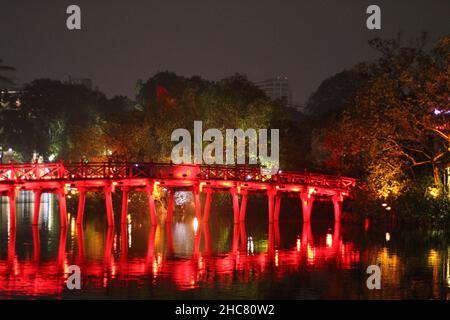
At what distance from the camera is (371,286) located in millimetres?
28328

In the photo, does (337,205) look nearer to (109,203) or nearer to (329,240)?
(329,240)

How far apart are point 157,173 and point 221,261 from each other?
13.8m

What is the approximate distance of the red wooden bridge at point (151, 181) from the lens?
4594 cm

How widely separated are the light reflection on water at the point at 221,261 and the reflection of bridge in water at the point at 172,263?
0.13ft

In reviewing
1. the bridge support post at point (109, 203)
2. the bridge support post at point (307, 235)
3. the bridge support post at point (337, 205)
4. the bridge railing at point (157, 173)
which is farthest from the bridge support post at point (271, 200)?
the bridge support post at point (109, 203)

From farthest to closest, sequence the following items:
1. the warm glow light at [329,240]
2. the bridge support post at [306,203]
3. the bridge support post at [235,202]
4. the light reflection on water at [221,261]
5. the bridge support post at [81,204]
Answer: the bridge support post at [235,202] < the bridge support post at [306,203] < the bridge support post at [81,204] < the warm glow light at [329,240] < the light reflection on water at [221,261]

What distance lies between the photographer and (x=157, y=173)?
4819 centimetres

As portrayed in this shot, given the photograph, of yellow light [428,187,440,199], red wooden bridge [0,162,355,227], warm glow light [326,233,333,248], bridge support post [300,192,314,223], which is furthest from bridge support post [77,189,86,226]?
yellow light [428,187,440,199]

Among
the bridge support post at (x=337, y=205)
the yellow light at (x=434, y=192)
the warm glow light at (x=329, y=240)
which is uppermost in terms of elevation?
the yellow light at (x=434, y=192)

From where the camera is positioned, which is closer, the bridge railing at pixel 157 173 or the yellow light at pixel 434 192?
the bridge railing at pixel 157 173

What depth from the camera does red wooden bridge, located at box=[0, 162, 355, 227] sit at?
45.9m

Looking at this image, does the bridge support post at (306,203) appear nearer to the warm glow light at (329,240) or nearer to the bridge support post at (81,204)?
the warm glow light at (329,240)

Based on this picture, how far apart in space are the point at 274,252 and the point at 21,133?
7513 centimetres
